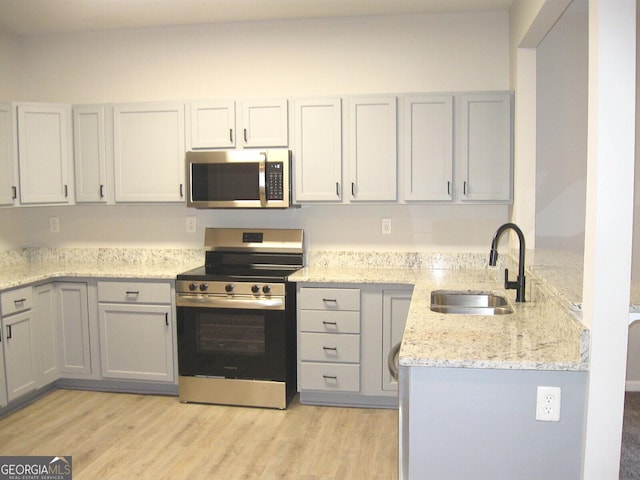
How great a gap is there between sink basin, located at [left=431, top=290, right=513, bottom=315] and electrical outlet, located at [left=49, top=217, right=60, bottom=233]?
3.08 metres

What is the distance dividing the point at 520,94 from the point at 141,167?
2553 mm

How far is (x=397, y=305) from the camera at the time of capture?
11.8ft

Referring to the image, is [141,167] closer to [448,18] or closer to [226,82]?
[226,82]

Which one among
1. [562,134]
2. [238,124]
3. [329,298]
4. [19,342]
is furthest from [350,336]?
[19,342]

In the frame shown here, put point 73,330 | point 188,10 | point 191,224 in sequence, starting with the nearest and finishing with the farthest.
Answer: point 188,10 < point 73,330 < point 191,224

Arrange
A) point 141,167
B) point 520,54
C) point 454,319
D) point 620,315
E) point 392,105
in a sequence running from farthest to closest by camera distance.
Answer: point 141,167, point 392,105, point 520,54, point 454,319, point 620,315

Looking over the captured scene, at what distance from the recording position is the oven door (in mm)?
3586

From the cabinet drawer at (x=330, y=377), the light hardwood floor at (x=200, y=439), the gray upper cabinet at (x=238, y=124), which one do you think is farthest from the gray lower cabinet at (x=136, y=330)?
the gray upper cabinet at (x=238, y=124)

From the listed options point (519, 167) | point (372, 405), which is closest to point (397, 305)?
point (372, 405)

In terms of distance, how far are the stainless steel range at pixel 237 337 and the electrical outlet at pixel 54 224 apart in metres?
1.44

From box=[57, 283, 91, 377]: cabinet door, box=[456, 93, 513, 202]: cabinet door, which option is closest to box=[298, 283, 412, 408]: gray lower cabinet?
box=[456, 93, 513, 202]: cabinet door

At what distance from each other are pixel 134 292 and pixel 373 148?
1.85 meters

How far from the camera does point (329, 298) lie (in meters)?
3.61

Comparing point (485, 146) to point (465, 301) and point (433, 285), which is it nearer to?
point (433, 285)
